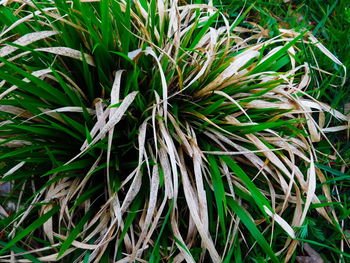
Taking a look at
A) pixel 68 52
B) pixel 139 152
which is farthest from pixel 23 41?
pixel 139 152

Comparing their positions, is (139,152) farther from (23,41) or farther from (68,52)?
(23,41)

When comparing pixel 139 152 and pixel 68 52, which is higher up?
pixel 68 52

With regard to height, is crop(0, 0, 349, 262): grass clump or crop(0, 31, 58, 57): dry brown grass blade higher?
→ crop(0, 31, 58, 57): dry brown grass blade

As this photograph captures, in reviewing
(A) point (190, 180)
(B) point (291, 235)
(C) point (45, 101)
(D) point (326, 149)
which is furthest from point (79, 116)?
(D) point (326, 149)

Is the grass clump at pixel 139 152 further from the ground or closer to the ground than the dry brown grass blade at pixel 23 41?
closer to the ground

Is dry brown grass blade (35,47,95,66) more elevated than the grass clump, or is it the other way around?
dry brown grass blade (35,47,95,66)

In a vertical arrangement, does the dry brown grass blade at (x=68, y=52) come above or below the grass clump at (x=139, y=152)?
above

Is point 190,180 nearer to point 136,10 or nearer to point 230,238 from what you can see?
point 230,238

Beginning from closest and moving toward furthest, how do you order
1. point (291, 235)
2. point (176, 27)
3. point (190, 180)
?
1. point (291, 235)
2. point (190, 180)
3. point (176, 27)
